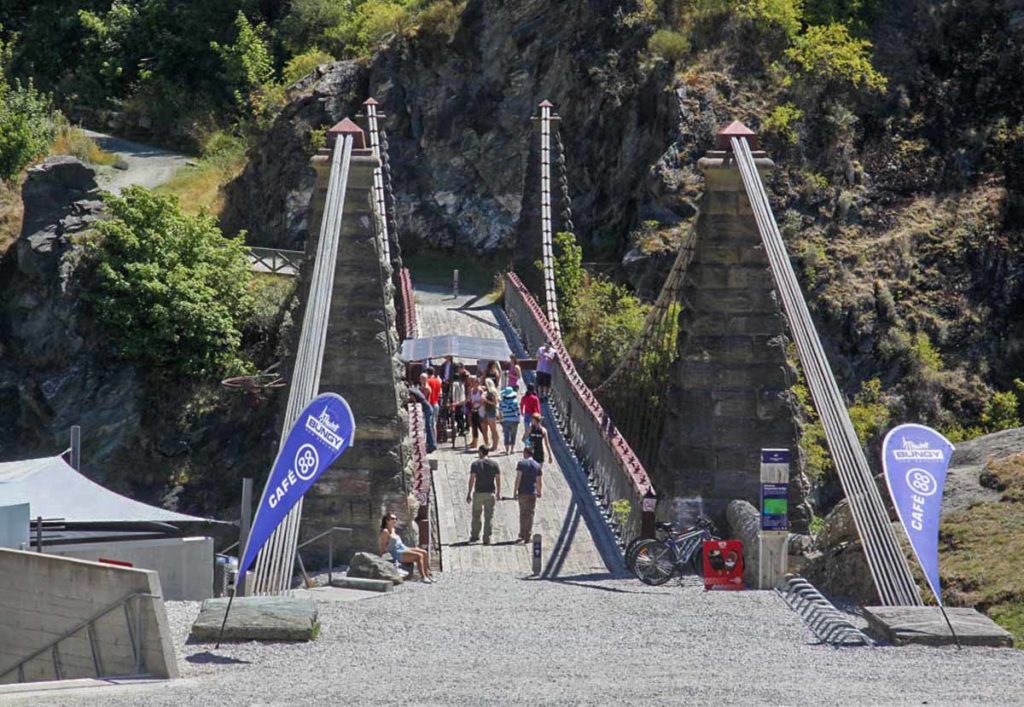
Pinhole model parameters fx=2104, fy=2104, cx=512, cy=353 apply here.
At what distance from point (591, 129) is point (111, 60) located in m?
17.2

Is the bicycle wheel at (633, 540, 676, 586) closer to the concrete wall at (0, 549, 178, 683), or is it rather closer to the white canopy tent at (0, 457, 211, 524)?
the white canopy tent at (0, 457, 211, 524)

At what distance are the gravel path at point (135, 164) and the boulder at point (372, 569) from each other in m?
32.0

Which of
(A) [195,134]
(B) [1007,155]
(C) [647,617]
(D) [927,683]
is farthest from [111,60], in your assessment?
(D) [927,683]

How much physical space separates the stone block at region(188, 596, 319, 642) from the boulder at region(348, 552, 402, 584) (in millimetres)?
3384

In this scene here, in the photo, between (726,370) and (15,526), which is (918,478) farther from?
(15,526)

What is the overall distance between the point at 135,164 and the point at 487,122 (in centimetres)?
Answer: 1039

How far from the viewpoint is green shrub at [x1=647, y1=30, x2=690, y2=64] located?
49.5 metres

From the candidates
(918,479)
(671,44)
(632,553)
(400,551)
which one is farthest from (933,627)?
(671,44)

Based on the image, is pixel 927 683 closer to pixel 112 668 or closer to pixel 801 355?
pixel 112 668

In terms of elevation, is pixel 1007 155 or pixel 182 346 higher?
pixel 1007 155

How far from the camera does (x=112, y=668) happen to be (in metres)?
17.6

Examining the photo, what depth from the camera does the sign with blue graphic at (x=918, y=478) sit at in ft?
60.1

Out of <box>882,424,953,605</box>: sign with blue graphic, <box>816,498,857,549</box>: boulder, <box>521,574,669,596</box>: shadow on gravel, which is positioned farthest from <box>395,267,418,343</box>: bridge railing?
<box>882,424,953,605</box>: sign with blue graphic

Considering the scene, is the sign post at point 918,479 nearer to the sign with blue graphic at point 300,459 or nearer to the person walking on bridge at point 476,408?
the sign with blue graphic at point 300,459
